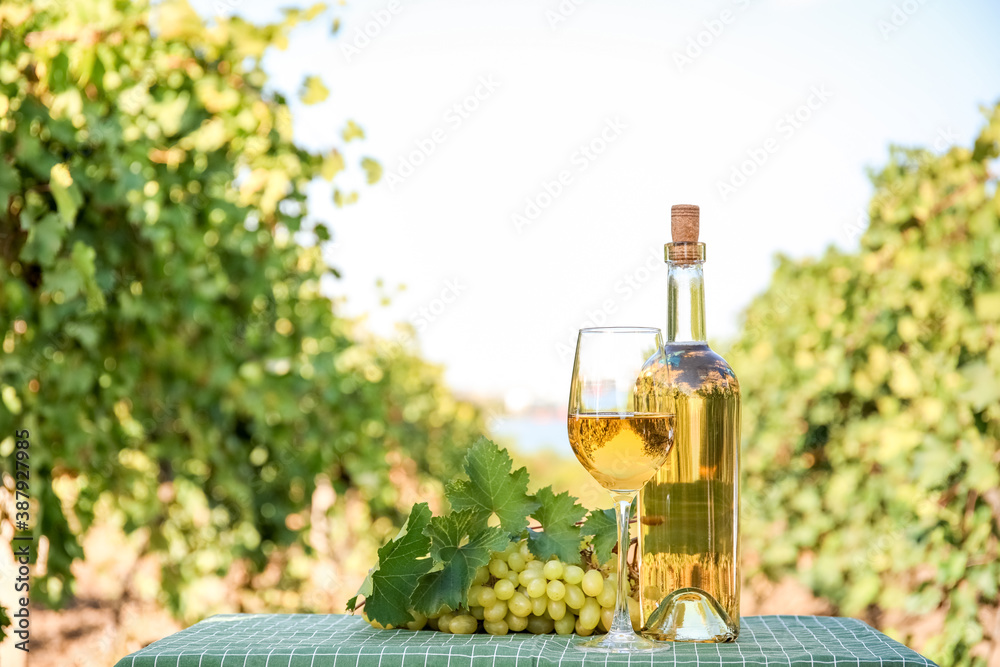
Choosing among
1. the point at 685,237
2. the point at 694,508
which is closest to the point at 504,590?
the point at 694,508

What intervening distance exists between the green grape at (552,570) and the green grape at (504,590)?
4 centimetres

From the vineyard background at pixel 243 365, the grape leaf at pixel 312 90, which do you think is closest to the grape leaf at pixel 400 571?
the vineyard background at pixel 243 365

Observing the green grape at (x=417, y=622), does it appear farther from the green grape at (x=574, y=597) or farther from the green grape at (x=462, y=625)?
the green grape at (x=574, y=597)

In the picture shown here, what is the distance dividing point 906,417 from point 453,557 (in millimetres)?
2597

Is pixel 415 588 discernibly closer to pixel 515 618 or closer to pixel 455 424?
pixel 515 618

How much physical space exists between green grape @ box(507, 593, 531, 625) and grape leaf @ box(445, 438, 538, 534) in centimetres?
9

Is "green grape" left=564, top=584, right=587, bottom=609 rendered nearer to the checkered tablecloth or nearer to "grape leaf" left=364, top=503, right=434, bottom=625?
the checkered tablecloth

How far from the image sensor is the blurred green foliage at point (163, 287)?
7.55 feet

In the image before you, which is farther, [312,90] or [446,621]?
[312,90]

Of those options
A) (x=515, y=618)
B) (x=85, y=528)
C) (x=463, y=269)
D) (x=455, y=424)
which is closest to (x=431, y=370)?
(x=455, y=424)

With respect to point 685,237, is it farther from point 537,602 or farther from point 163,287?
point 163,287

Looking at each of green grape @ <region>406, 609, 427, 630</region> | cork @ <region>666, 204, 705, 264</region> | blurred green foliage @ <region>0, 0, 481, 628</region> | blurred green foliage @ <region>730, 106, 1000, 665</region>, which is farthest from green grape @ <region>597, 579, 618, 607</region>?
blurred green foliage @ <region>730, 106, 1000, 665</region>

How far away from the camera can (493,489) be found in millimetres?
1150

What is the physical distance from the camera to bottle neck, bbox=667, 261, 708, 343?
1123 millimetres
